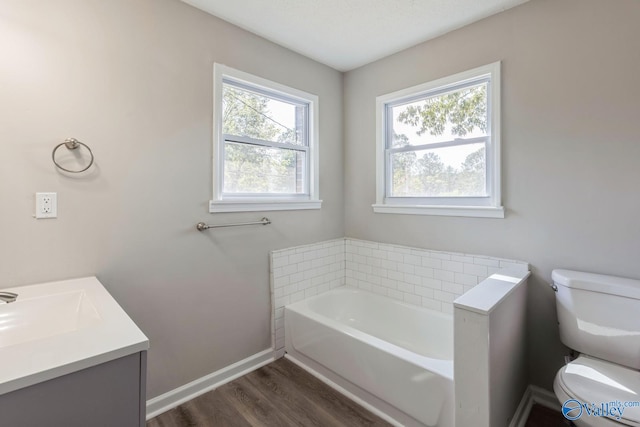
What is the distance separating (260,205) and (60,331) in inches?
54.0

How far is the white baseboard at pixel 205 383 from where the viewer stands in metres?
1.87

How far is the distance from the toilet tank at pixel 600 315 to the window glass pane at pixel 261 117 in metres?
2.15

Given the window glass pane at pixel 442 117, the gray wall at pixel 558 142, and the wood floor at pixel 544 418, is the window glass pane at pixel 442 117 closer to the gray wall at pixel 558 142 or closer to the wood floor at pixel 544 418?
the gray wall at pixel 558 142

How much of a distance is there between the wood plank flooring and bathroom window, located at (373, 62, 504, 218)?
1513 mm

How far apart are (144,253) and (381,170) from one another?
1959mm

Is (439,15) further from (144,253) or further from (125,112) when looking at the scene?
(144,253)

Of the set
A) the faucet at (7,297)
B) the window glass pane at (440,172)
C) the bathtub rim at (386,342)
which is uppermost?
the window glass pane at (440,172)

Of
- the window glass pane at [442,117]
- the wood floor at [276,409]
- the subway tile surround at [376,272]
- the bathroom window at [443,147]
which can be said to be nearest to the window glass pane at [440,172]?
the bathroom window at [443,147]

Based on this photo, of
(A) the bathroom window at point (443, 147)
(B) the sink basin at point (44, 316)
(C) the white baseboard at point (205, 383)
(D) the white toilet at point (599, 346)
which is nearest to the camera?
(B) the sink basin at point (44, 316)

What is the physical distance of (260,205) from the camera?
7.67 ft

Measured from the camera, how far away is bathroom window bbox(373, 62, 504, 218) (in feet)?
7.02

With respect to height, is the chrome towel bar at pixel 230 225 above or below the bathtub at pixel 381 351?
above

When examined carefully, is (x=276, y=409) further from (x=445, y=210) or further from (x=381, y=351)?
(x=445, y=210)

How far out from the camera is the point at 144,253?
1795 millimetres
